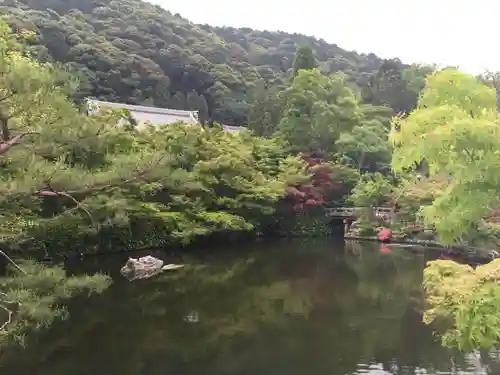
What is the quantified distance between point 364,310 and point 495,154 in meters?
4.73

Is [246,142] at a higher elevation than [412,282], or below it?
higher

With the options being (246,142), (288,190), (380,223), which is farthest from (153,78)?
(380,223)

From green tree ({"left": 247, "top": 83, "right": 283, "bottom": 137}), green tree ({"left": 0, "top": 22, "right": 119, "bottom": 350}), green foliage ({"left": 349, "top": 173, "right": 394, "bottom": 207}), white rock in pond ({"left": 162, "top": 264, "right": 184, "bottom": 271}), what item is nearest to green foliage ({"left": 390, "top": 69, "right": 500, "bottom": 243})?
green tree ({"left": 0, "top": 22, "right": 119, "bottom": 350})

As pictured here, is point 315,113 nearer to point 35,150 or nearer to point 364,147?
point 364,147

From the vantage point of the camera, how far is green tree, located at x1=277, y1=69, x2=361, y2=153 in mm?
26297

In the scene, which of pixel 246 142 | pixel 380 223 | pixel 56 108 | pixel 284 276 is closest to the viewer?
pixel 56 108

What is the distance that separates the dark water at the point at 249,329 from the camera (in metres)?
7.92

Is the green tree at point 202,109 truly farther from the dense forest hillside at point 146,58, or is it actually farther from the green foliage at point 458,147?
the green foliage at point 458,147

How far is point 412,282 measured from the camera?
1411 cm

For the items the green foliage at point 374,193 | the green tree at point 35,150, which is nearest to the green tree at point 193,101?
the green foliage at point 374,193

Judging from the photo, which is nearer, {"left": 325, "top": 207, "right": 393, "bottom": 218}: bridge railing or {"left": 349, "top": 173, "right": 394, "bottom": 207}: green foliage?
{"left": 349, "top": 173, "right": 394, "bottom": 207}: green foliage

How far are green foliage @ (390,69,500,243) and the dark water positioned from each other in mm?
2242

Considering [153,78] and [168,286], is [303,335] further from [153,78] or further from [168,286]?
[153,78]

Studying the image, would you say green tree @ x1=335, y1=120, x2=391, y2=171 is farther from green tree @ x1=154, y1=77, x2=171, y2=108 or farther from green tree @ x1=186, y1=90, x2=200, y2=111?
green tree @ x1=154, y1=77, x2=171, y2=108
